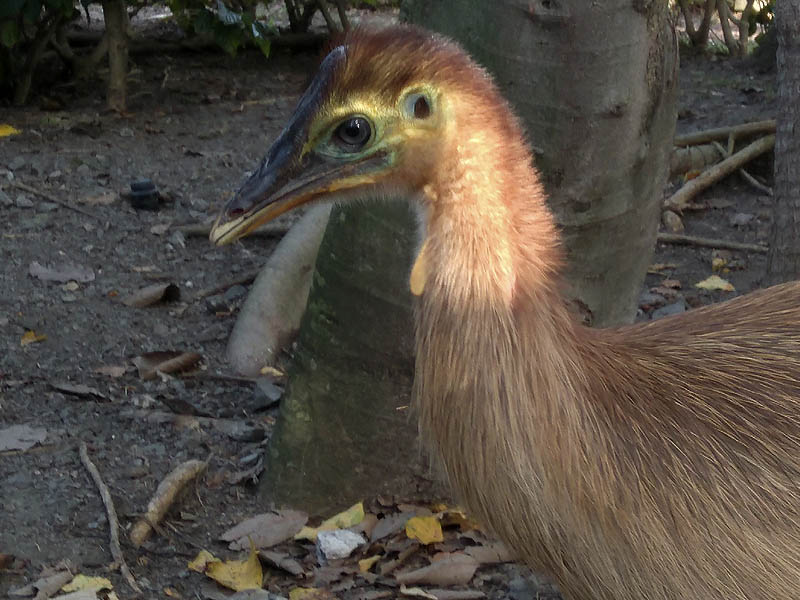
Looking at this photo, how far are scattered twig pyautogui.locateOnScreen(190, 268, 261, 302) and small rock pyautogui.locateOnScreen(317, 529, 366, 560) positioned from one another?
6.52 feet

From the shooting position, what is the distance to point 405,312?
12.0 ft

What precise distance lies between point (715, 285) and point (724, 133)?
2.04m

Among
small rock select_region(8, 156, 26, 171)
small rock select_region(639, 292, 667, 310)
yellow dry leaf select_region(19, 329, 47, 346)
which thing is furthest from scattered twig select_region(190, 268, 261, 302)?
small rock select_region(8, 156, 26, 171)

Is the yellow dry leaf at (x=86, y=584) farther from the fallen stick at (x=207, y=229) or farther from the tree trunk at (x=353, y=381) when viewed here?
the fallen stick at (x=207, y=229)

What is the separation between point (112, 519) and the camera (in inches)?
145

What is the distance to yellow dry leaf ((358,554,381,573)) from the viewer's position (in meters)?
3.68

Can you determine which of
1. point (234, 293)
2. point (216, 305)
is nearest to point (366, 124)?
point (216, 305)

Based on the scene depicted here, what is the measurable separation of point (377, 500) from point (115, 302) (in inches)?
76.7

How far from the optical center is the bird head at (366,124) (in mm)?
2350

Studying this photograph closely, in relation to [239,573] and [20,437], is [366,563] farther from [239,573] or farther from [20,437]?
[20,437]

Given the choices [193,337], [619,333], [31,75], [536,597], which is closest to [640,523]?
[619,333]

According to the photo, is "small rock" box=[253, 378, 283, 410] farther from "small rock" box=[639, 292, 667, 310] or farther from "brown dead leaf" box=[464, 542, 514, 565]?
"small rock" box=[639, 292, 667, 310]

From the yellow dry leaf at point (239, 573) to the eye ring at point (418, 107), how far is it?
1.78 meters

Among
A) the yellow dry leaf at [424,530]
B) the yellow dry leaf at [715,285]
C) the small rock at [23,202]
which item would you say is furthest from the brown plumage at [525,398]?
the small rock at [23,202]
